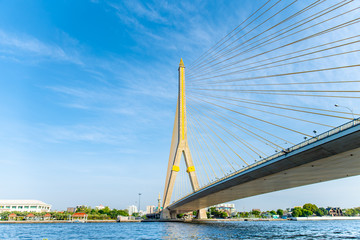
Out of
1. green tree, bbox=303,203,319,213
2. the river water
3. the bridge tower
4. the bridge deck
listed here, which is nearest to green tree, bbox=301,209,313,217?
green tree, bbox=303,203,319,213

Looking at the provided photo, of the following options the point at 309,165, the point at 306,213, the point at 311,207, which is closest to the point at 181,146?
the point at 309,165

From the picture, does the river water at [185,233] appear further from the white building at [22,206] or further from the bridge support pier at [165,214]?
the white building at [22,206]

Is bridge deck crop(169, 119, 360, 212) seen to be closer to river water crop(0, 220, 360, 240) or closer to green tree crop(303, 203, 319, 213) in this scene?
river water crop(0, 220, 360, 240)

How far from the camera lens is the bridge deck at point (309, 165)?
20.5 m

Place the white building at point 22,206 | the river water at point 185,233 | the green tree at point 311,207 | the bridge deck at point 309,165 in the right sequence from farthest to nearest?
the green tree at point 311,207 → the white building at point 22,206 → the river water at point 185,233 → the bridge deck at point 309,165

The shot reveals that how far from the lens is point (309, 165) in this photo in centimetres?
2733

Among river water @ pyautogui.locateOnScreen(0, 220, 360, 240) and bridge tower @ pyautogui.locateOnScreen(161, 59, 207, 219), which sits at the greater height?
bridge tower @ pyautogui.locateOnScreen(161, 59, 207, 219)

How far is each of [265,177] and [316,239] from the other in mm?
10434

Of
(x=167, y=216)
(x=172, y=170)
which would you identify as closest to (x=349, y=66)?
(x=172, y=170)

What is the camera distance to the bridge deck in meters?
20.5

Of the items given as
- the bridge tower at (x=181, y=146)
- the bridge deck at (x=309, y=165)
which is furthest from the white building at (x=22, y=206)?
the bridge deck at (x=309, y=165)

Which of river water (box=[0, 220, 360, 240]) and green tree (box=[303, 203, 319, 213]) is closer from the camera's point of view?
river water (box=[0, 220, 360, 240])

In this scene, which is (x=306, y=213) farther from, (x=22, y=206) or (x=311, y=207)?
(x=22, y=206)

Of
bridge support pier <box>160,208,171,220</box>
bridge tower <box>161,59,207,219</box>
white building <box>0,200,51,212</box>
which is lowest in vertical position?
bridge support pier <box>160,208,171,220</box>
